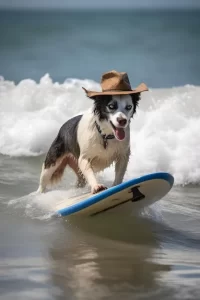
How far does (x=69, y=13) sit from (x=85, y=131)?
1013cm

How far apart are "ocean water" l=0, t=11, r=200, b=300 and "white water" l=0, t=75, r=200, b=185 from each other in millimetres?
11

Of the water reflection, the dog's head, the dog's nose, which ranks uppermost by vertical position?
the dog's head

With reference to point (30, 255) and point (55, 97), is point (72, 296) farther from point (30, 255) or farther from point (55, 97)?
point (55, 97)

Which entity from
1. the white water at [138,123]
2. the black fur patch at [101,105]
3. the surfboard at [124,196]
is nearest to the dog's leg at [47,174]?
the surfboard at [124,196]

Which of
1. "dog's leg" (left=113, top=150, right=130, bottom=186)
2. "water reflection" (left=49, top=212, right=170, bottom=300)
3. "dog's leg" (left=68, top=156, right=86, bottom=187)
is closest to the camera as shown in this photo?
"water reflection" (left=49, top=212, right=170, bottom=300)

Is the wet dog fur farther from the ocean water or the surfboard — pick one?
the ocean water

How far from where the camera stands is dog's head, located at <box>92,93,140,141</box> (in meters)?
3.82

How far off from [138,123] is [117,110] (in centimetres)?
315

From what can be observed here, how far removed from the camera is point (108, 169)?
5820 millimetres

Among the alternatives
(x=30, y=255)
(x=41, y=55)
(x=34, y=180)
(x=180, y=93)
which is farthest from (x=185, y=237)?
(x=41, y=55)

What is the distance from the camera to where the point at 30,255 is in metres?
3.40

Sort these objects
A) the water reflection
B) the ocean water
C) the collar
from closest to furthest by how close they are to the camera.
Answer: the water reflection → the ocean water → the collar

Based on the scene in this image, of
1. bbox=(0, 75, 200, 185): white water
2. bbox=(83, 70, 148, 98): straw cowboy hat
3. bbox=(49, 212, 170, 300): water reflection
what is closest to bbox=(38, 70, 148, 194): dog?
bbox=(83, 70, 148, 98): straw cowboy hat

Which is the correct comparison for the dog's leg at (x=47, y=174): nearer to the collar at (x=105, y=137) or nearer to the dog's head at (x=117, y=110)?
the collar at (x=105, y=137)
